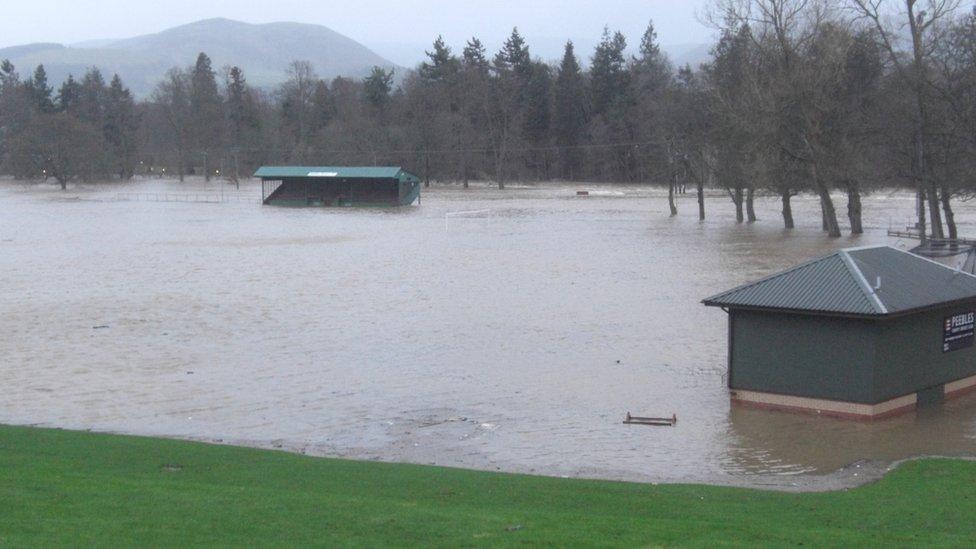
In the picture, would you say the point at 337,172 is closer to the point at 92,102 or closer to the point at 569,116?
the point at 569,116

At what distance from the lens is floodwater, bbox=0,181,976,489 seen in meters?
18.6

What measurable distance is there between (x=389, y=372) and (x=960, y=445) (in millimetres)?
11957

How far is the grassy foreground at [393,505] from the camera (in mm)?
9773

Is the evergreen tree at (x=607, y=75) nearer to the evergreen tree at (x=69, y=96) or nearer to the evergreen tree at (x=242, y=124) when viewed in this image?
the evergreen tree at (x=242, y=124)

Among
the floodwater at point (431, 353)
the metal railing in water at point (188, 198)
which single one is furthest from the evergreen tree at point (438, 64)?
the floodwater at point (431, 353)

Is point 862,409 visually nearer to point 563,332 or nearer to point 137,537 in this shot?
point 563,332

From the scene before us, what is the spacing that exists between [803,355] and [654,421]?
2973 mm

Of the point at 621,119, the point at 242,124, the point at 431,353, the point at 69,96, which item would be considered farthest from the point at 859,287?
the point at 69,96

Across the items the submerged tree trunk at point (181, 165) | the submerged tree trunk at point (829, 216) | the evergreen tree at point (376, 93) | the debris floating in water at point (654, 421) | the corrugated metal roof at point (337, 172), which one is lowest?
the debris floating in water at point (654, 421)

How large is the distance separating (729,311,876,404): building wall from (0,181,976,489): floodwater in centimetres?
60

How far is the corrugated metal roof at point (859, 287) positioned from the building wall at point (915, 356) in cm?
38

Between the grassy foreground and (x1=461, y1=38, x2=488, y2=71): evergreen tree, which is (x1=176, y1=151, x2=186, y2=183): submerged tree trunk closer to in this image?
(x1=461, y1=38, x2=488, y2=71): evergreen tree

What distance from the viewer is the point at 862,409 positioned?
Result: 64.7ft

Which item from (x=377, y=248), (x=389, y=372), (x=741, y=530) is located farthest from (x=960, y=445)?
(x=377, y=248)
